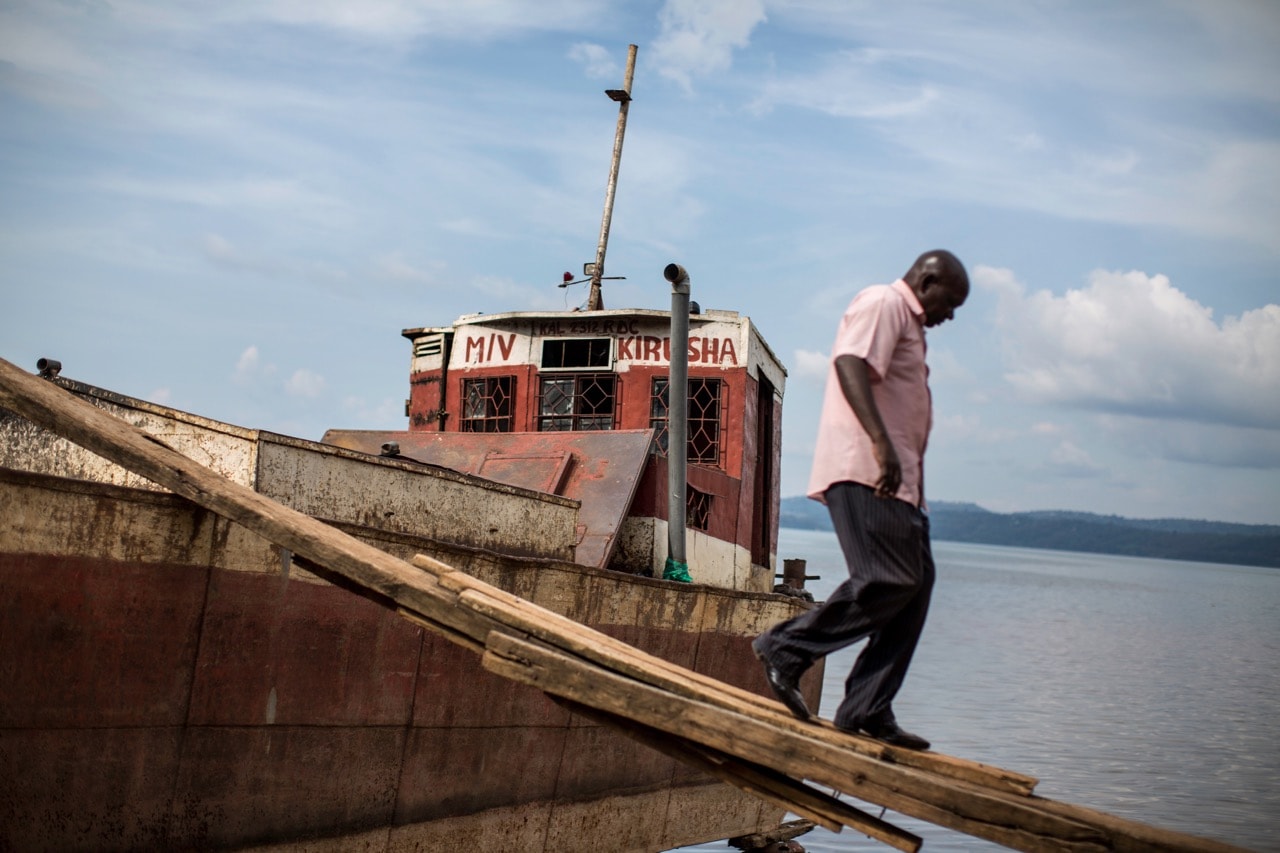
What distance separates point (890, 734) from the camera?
15.3 feet

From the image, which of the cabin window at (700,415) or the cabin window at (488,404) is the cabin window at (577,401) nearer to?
the cabin window at (488,404)

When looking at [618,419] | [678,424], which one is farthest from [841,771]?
[618,419]

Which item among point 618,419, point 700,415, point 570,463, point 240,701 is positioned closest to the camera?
point 240,701

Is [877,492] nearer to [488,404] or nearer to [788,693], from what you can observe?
[788,693]

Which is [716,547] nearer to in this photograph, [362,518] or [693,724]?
[362,518]

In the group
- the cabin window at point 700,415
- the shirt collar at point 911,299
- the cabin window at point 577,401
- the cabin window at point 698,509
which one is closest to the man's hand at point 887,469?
the shirt collar at point 911,299

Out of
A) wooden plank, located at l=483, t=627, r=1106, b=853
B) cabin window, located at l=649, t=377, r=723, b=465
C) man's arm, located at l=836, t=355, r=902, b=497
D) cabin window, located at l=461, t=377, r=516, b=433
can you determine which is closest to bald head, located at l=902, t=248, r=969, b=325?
man's arm, located at l=836, t=355, r=902, b=497

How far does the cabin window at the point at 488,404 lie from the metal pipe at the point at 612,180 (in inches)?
68.6

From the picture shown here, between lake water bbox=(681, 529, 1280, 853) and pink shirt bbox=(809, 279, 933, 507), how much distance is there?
27.1 ft

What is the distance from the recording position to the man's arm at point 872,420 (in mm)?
4371

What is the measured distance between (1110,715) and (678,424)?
1702cm

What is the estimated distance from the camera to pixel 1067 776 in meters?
16.8

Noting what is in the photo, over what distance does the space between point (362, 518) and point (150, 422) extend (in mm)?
1172

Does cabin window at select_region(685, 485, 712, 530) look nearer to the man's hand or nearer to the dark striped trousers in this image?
the dark striped trousers
